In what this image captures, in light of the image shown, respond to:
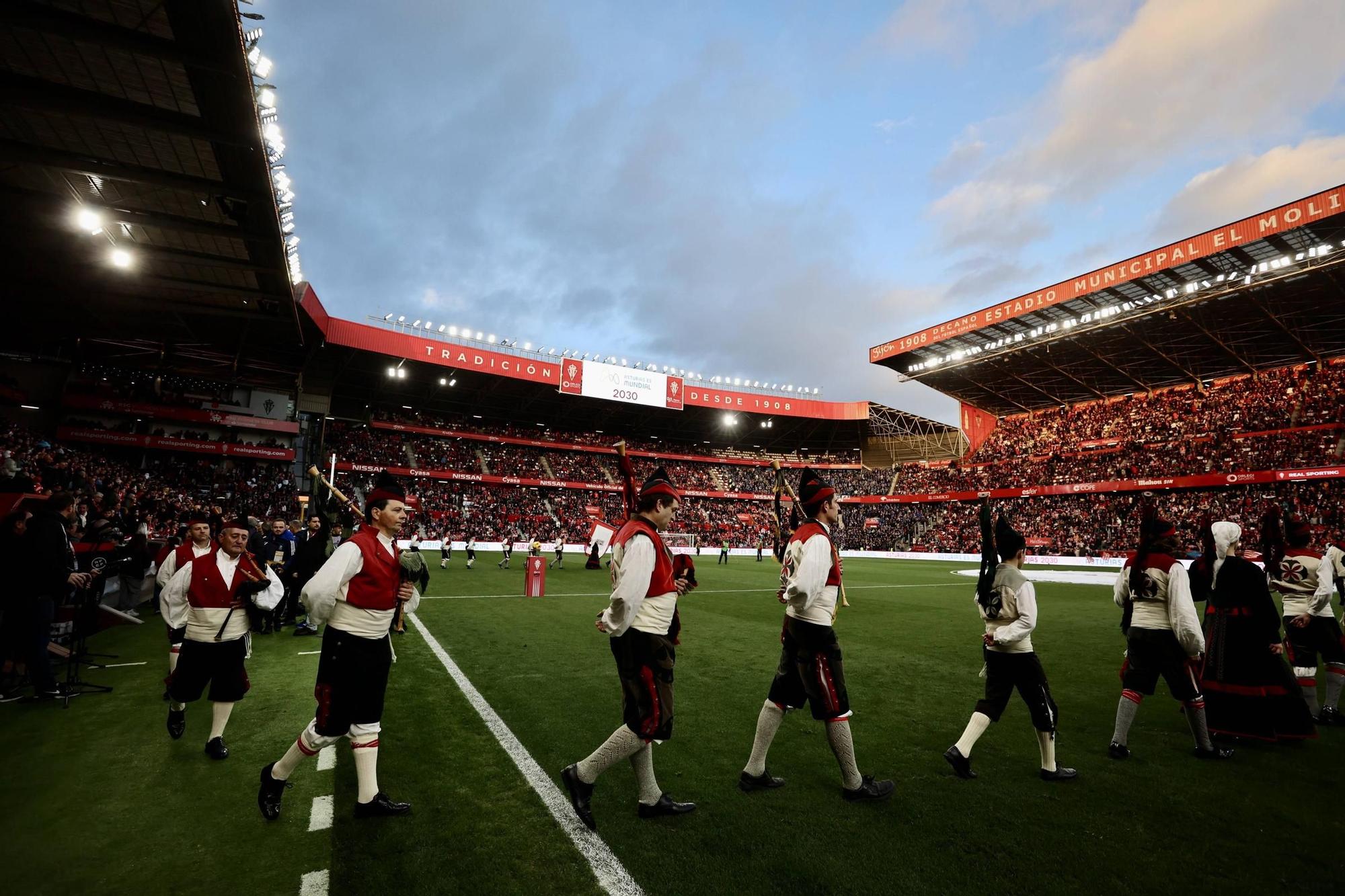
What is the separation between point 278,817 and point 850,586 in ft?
58.9

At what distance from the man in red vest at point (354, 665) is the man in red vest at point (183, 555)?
7.23 feet

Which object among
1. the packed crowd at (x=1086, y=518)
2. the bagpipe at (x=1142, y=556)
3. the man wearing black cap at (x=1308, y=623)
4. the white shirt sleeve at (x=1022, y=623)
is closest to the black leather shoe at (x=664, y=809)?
the white shirt sleeve at (x=1022, y=623)

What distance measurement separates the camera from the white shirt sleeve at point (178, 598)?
478 centimetres

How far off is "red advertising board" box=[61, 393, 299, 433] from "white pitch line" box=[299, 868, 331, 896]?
1453 inches

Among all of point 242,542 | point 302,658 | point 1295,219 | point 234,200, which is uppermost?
point 1295,219

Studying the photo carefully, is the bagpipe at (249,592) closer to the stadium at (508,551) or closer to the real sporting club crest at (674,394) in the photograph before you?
the stadium at (508,551)

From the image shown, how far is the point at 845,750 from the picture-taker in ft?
12.5

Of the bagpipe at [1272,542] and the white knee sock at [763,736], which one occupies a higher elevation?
the bagpipe at [1272,542]

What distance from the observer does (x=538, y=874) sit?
9.82 ft

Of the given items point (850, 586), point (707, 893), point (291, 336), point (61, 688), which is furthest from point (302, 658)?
point (291, 336)

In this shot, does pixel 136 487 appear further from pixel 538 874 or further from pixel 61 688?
pixel 538 874

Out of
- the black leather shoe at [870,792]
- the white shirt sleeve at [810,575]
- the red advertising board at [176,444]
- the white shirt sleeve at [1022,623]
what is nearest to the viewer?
the white shirt sleeve at [810,575]

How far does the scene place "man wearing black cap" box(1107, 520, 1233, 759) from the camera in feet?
A: 14.9

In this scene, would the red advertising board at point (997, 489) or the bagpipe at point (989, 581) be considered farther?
the red advertising board at point (997, 489)
